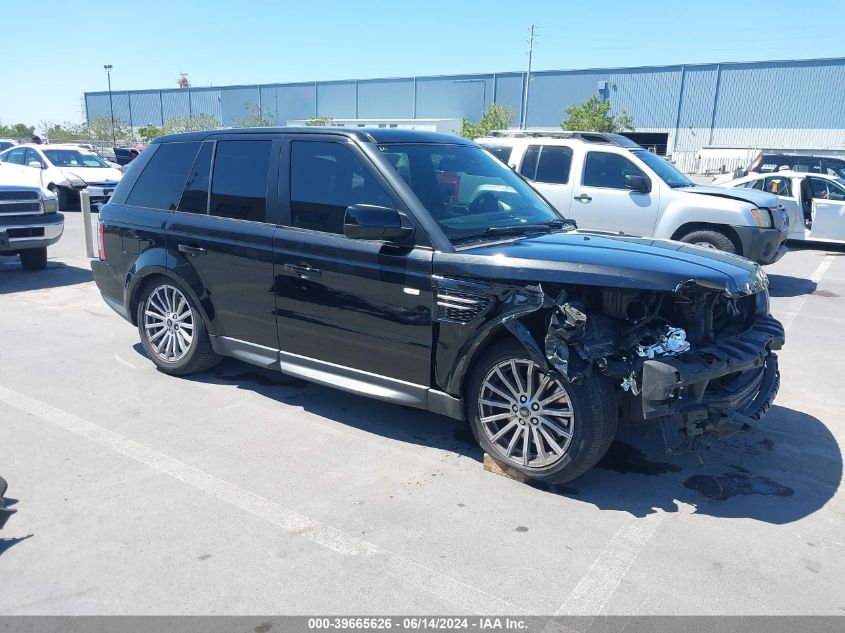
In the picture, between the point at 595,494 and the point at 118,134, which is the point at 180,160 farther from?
the point at 118,134

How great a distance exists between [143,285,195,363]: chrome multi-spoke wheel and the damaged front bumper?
3722 mm

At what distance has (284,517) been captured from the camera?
3.65 metres

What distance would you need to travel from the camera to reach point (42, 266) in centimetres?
1074

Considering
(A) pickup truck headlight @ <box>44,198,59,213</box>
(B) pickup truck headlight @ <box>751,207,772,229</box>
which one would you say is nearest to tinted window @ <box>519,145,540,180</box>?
(B) pickup truck headlight @ <box>751,207,772,229</box>

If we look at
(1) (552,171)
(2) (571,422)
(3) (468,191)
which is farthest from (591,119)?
(2) (571,422)

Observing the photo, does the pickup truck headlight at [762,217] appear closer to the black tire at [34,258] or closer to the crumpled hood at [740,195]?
the crumpled hood at [740,195]

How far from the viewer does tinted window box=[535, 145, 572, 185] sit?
10.3 meters

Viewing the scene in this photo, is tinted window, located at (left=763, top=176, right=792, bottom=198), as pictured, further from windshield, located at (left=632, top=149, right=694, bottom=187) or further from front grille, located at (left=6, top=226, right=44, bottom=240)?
front grille, located at (left=6, top=226, right=44, bottom=240)

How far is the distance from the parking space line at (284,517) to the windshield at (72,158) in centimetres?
1697

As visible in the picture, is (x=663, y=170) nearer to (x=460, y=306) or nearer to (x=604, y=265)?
(x=604, y=265)

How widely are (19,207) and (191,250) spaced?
19.8 ft

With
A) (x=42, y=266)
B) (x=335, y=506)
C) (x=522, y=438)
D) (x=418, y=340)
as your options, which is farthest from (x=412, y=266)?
(x=42, y=266)

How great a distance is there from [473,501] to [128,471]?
2087 mm

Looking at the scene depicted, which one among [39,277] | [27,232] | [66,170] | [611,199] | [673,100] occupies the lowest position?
[39,277]
